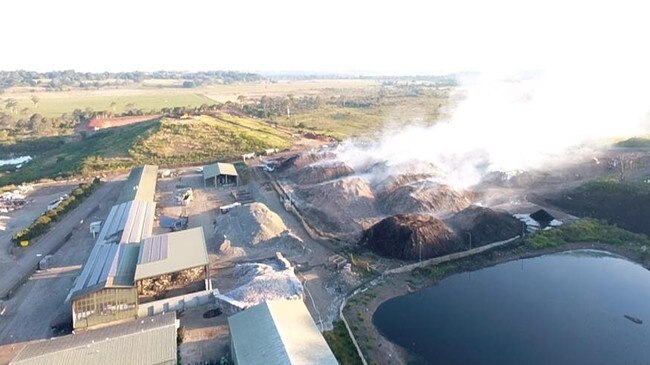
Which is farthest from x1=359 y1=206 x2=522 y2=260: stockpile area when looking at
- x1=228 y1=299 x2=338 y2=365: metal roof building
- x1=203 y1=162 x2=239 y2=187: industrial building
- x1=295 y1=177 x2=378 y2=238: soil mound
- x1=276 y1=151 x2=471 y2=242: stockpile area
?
x1=203 y1=162 x2=239 y2=187: industrial building

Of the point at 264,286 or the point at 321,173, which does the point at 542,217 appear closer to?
the point at 321,173

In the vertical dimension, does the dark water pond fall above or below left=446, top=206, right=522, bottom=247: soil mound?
below

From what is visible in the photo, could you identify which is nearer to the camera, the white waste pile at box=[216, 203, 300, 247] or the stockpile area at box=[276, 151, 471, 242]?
Result: the white waste pile at box=[216, 203, 300, 247]

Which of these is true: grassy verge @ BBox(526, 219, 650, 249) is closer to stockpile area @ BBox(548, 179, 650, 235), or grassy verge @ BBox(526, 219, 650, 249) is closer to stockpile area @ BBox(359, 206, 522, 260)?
stockpile area @ BBox(548, 179, 650, 235)

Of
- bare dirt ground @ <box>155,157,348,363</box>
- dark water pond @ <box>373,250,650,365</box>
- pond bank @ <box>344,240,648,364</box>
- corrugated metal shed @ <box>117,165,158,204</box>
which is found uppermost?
corrugated metal shed @ <box>117,165,158,204</box>

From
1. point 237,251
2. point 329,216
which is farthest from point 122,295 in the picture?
point 329,216

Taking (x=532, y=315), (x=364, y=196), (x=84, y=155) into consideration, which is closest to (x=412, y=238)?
(x=532, y=315)
